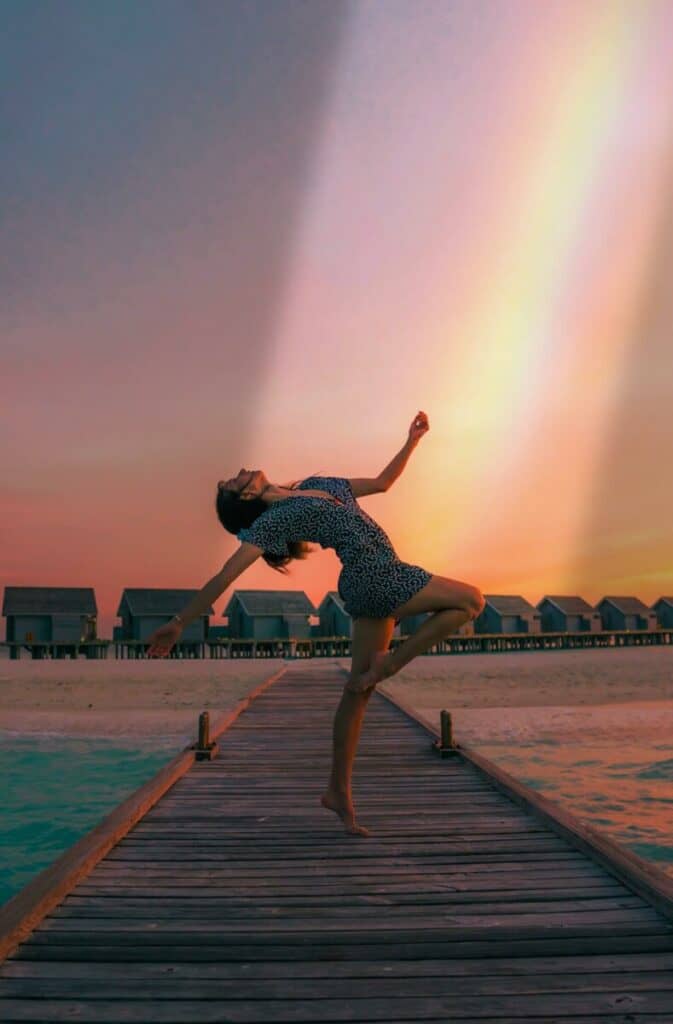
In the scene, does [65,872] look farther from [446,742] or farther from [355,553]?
[446,742]

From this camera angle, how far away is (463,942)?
293cm

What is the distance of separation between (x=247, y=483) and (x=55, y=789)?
10.3m

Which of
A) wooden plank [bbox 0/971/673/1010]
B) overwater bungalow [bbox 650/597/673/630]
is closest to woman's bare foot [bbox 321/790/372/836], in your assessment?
wooden plank [bbox 0/971/673/1010]

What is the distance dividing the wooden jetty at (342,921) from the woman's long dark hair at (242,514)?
1.50 m

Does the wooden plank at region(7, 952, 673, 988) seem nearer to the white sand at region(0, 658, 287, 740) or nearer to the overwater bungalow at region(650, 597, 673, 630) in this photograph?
the white sand at region(0, 658, 287, 740)

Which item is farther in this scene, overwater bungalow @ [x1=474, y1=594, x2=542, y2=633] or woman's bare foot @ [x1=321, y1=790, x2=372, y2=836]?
overwater bungalow @ [x1=474, y1=594, x2=542, y2=633]

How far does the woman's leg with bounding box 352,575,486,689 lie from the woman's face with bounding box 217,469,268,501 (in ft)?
2.89

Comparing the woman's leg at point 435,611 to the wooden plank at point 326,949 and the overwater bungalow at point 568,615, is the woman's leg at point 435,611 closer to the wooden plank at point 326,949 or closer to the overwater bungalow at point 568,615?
the wooden plank at point 326,949

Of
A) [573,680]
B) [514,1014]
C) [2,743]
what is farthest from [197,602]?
[573,680]

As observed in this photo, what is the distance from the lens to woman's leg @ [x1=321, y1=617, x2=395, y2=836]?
4.07 metres

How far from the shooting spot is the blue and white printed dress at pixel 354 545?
377cm

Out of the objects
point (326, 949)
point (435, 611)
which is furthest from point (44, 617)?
point (326, 949)

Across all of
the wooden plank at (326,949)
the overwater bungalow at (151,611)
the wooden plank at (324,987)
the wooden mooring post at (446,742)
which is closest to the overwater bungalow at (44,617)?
the overwater bungalow at (151,611)

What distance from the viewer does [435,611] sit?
3.89 m
